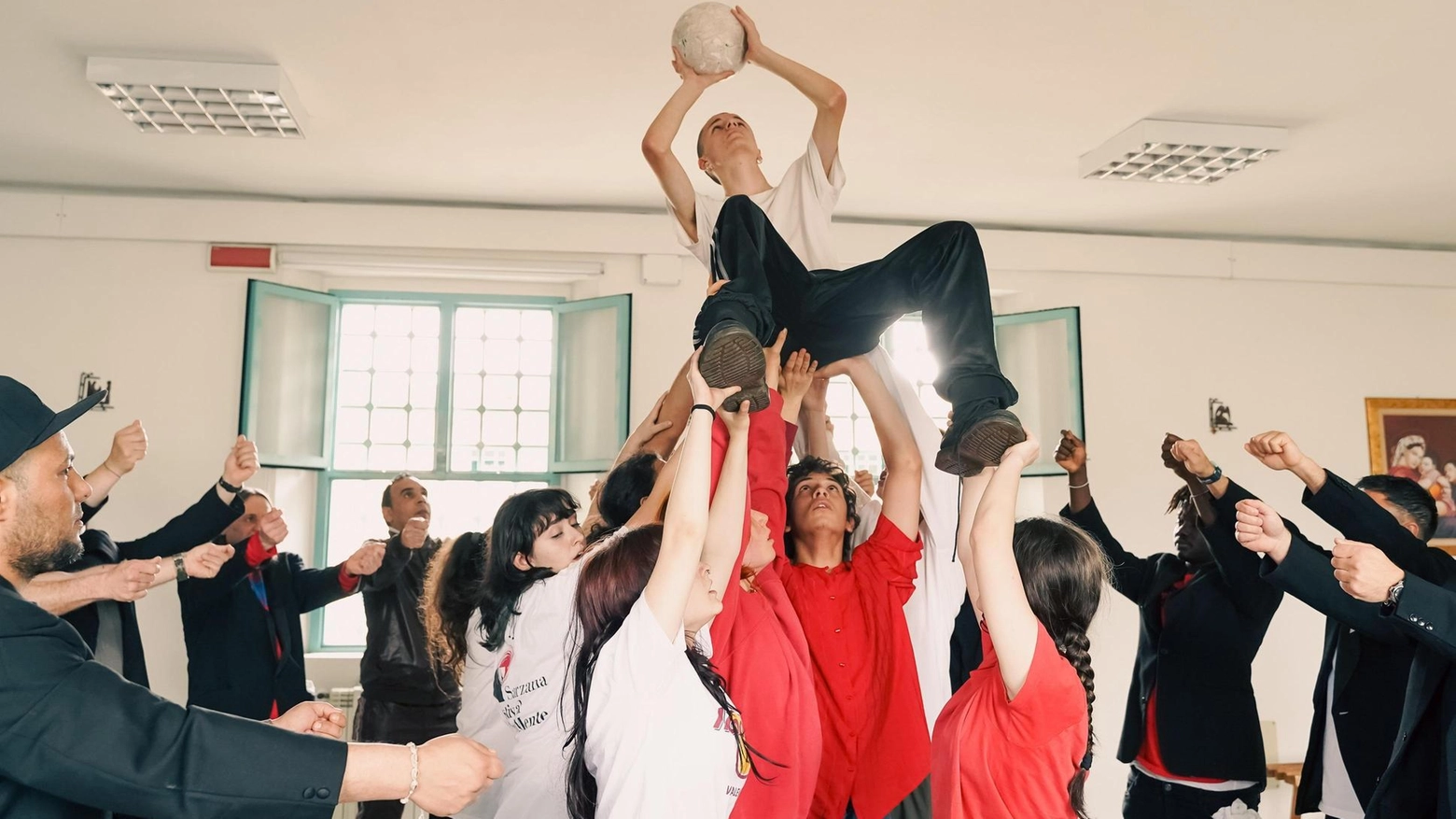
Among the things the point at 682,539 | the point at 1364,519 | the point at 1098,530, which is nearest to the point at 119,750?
the point at 682,539

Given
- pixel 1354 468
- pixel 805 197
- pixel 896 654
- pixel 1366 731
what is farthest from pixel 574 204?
pixel 1354 468

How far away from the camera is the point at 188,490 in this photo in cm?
595

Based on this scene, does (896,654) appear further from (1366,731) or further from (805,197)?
(1366,731)

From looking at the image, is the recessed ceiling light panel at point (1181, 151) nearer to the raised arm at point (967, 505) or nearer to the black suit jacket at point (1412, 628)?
the black suit jacket at point (1412, 628)

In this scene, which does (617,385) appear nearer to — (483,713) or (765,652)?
(483,713)

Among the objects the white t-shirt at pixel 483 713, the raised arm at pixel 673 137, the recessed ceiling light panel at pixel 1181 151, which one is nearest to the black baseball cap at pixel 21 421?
the white t-shirt at pixel 483 713

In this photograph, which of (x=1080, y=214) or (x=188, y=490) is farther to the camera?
(x=1080, y=214)

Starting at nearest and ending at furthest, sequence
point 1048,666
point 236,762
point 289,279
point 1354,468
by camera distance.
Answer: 1. point 236,762
2. point 1048,666
3. point 289,279
4. point 1354,468

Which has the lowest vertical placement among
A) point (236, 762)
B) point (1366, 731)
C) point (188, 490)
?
point (1366, 731)

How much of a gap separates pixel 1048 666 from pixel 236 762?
1.32m

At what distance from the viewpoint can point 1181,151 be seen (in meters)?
5.38

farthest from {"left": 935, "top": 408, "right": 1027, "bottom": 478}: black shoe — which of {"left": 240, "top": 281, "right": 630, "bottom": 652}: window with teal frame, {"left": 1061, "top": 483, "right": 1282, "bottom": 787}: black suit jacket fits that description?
{"left": 240, "top": 281, "right": 630, "bottom": 652}: window with teal frame

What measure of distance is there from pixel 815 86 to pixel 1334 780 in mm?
2631

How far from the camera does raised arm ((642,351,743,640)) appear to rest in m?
1.76
